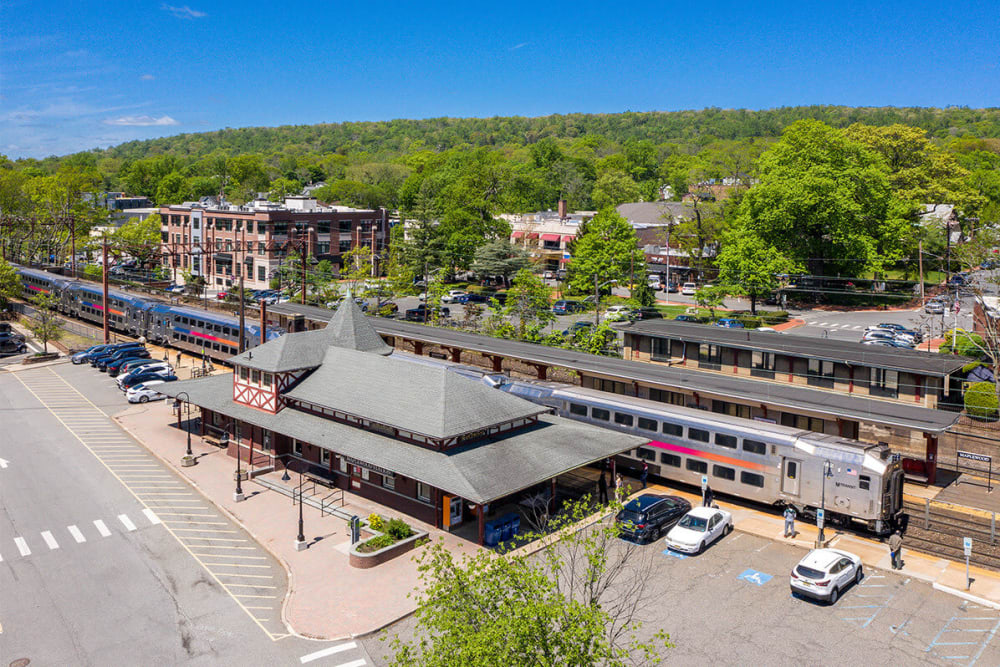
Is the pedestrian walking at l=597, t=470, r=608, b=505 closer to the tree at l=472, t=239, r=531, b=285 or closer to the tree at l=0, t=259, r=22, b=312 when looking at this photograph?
the tree at l=472, t=239, r=531, b=285

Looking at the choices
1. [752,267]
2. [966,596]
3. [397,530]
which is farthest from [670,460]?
[752,267]

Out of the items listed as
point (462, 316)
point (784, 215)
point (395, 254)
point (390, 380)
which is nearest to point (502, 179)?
point (395, 254)

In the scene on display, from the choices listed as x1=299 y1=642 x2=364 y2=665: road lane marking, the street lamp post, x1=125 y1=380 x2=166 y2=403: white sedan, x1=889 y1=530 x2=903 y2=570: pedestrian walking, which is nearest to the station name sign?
the street lamp post

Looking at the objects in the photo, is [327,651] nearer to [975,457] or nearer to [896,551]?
[896,551]

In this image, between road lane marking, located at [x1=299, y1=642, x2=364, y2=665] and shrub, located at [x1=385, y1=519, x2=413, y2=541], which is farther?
shrub, located at [x1=385, y1=519, x2=413, y2=541]

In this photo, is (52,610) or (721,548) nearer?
(52,610)

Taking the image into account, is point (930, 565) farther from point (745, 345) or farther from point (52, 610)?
point (52, 610)

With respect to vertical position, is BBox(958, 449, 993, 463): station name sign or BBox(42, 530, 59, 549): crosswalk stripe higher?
BBox(958, 449, 993, 463): station name sign
